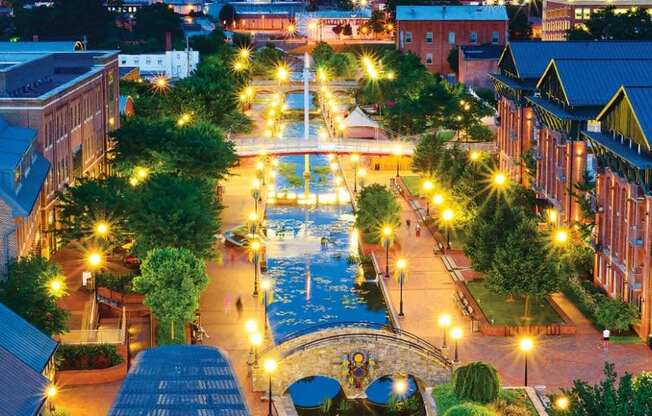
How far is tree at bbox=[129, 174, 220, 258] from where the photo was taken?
7012 centimetres

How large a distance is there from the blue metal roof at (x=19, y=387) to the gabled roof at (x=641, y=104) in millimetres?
30871

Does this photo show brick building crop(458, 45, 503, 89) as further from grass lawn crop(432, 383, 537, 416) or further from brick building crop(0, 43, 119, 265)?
grass lawn crop(432, 383, 537, 416)

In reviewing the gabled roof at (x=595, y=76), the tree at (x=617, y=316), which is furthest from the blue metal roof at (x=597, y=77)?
the tree at (x=617, y=316)

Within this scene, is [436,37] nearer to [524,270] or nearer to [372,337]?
[524,270]

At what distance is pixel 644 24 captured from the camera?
150 metres

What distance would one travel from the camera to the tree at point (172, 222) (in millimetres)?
70125

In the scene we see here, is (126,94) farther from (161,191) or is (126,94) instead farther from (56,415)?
(56,415)

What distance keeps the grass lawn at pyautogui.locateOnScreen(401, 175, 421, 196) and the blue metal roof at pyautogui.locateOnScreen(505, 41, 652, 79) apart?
13207 millimetres

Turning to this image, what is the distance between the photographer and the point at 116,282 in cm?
7044

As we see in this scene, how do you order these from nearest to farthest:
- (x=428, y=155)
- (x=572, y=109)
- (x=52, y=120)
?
(x=52, y=120) → (x=572, y=109) → (x=428, y=155)

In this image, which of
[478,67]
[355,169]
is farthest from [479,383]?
[478,67]

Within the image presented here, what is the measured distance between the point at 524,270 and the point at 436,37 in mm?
132061

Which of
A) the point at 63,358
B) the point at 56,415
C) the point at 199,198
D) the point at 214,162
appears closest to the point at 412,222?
the point at 214,162

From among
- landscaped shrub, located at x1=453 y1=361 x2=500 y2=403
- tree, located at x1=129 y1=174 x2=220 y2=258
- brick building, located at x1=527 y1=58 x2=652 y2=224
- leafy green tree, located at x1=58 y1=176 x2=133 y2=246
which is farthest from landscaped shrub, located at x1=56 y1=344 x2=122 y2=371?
brick building, located at x1=527 y1=58 x2=652 y2=224
